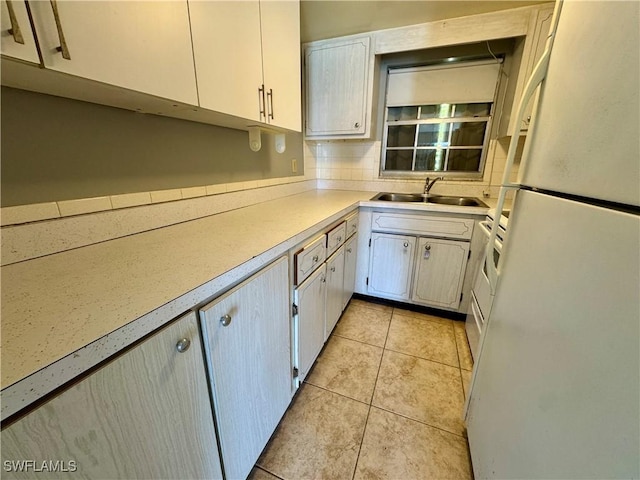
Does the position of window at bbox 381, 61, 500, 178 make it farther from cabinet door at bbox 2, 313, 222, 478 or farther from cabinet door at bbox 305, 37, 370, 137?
cabinet door at bbox 2, 313, 222, 478

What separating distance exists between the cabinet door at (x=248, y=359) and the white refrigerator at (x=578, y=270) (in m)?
0.77

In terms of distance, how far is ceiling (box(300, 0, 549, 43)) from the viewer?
1.57 m

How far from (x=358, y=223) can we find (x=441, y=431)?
1379 mm

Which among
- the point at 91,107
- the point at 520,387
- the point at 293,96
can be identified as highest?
the point at 293,96

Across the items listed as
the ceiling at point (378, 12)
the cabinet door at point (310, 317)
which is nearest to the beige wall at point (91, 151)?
the cabinet door at point (310, 317)

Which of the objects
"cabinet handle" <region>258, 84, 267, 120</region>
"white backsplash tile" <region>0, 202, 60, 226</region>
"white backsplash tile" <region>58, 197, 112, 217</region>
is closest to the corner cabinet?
"cabinet handle" <region>258, 84, 267, 120</region>

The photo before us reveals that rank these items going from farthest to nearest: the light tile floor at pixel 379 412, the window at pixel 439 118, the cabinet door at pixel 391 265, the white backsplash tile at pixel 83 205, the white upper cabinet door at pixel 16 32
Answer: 1. the window at pixel 439 118
2. the cabinet door at pixel 391 265
3. the light tile floor at pixel 379 412
4. the white backsplash tile at pixel 83 205
5. the white upper cabinet door at pixel 16 32

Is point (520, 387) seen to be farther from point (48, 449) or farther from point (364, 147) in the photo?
point (364, 147)

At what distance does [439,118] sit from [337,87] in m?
0.96

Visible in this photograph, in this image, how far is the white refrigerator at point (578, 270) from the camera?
15.4 inches

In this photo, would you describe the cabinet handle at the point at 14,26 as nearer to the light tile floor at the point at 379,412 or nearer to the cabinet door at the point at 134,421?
the cabinet door at the point at 134,421

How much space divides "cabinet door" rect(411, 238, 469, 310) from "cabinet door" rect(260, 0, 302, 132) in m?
1.31

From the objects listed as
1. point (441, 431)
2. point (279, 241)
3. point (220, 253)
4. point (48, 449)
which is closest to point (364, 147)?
point (279, 241)

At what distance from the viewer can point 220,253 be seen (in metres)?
0.79
